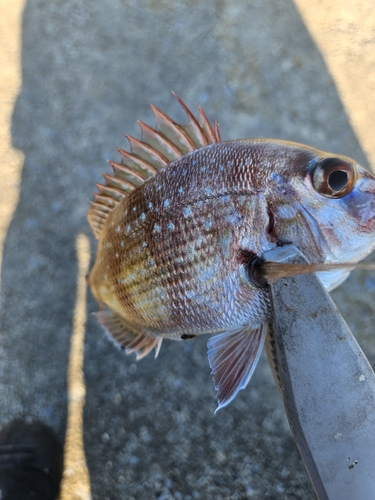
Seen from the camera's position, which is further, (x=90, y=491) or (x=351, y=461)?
(x=90, y=491)

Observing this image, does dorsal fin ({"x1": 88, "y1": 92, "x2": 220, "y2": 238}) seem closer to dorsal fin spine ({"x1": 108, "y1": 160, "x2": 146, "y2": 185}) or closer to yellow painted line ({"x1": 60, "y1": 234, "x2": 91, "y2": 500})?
dorsal fin spine ({"x1": 108, "y1": 160, "x2": 146, "y2": 185})

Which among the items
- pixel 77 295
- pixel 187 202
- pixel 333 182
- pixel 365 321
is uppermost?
pixel 333 182

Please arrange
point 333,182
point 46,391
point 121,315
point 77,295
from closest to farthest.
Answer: point 333,182 < point 121,315 < point 46,391 < point 77,295

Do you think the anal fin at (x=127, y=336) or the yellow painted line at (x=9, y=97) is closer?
the anal fin at (x=127, y=336)

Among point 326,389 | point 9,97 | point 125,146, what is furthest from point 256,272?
point 9,97

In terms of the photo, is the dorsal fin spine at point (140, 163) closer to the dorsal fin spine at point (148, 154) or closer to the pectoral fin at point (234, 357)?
the dorsal fin spine at point (148, 154)

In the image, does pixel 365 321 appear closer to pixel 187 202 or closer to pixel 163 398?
pixel 163 398

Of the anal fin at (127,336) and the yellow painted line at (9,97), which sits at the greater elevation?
the yellow painted line at (9,97)

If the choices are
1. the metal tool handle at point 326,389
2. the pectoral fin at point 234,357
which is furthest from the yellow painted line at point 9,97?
the metal tool handle at point 326,389

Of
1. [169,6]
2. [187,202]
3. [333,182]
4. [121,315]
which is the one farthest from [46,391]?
[169,6]
